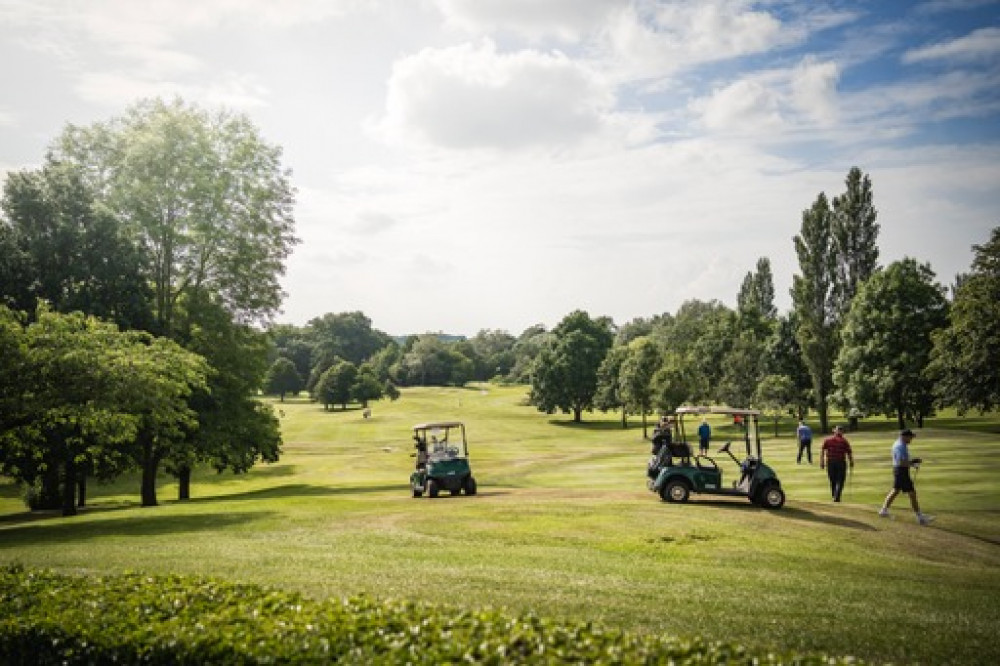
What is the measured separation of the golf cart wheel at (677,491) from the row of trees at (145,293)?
1632 cm

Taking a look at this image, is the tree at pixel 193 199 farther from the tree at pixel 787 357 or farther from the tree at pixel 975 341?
the tree at pixel 787 357

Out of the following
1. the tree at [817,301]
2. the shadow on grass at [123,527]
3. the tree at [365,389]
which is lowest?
the shadow on grass at [123,527]

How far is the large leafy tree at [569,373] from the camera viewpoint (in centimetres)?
7738

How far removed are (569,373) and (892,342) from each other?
33569 millimetres

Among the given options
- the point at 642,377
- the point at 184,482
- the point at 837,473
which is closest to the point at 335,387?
the point at 642,377

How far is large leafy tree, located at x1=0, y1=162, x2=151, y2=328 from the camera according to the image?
2630 centimetres

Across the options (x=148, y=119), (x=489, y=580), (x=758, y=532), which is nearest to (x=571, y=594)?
(x=489, y=580)

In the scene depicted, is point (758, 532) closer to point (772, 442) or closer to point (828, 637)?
point (828, 637)

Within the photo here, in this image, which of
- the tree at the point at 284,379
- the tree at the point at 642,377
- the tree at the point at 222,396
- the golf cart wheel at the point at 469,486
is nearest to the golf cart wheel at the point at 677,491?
the golf cart wheel at the point at 469,486

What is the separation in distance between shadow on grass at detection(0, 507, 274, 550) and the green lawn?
0.12 m

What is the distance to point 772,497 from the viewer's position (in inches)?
810

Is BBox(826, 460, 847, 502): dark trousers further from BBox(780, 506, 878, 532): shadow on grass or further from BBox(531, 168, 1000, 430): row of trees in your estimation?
BBox(531, 168, 1000, 430): row of trees

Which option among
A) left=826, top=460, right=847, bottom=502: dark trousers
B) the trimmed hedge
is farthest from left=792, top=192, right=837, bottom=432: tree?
the trimmed hedge

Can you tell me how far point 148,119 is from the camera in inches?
1297
